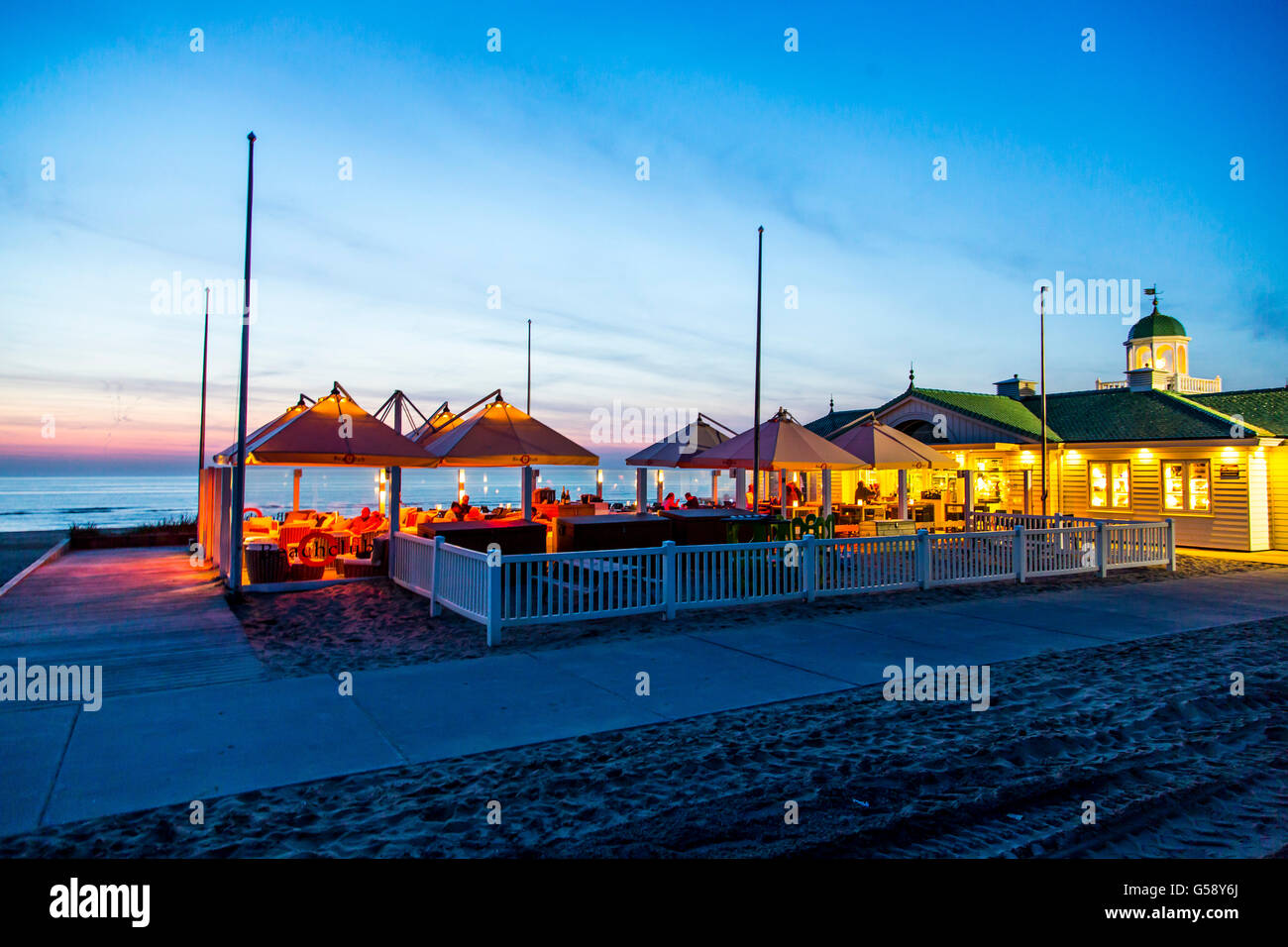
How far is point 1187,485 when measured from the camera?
759 inches

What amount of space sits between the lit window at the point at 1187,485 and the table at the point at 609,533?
1468 centimetres

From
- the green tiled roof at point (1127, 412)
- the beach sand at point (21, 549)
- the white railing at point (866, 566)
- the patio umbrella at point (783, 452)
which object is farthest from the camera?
the green tiled roof at point (1127, 412)

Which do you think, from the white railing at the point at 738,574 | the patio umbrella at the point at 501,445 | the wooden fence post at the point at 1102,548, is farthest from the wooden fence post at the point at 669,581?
the wooden fence post at the point at 1102,548

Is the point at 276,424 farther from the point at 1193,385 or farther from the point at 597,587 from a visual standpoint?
the point at 1193,385

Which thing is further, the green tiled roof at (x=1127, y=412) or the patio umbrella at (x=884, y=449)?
the green tiled roof at (x=1127, y=412)

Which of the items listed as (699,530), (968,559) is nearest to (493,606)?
(699,530)

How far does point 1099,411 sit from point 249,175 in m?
22.3

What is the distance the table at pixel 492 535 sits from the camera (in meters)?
11.7

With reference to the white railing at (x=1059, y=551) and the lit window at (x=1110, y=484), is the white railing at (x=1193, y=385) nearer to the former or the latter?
the lit window at (x=1110, y=484)

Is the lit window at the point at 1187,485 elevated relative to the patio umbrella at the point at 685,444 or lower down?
lower down

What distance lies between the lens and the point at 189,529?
2106 cm

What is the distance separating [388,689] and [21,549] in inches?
813

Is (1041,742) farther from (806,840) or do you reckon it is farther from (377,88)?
(377,88)

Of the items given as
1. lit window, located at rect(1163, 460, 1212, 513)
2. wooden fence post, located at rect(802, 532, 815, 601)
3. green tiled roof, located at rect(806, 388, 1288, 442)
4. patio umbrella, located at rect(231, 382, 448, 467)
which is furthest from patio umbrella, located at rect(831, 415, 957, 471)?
patio umbrella, located at rect(231, 382, 448, 467)
